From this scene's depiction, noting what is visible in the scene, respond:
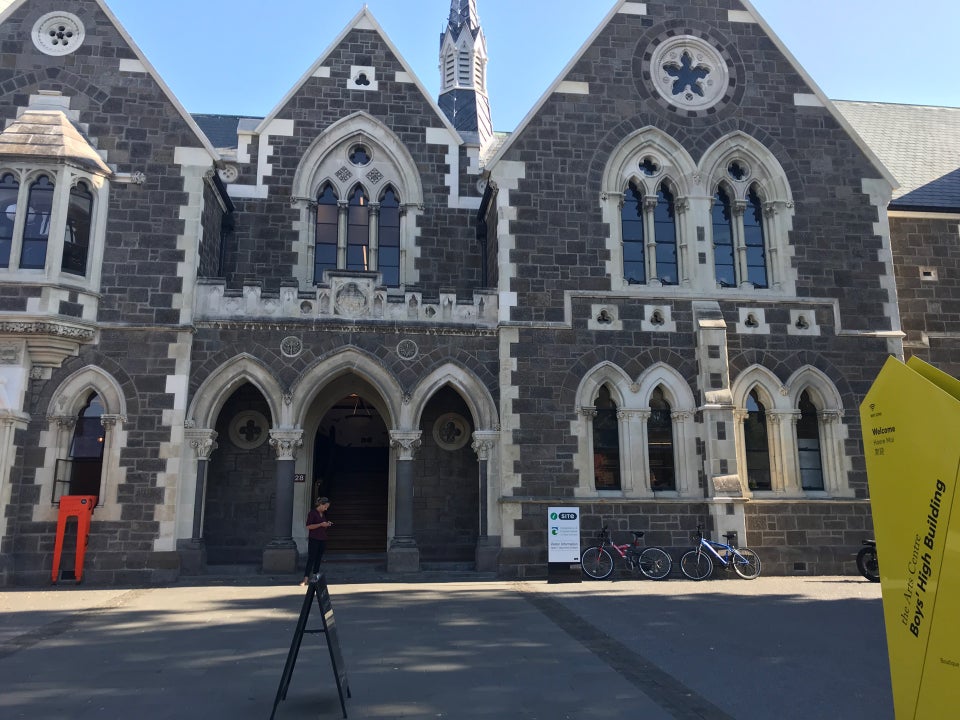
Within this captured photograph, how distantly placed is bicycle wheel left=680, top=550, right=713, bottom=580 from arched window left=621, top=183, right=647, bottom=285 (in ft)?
20.8

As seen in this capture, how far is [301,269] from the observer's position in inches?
744

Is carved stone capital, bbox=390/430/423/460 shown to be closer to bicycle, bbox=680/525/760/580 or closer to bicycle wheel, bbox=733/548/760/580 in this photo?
bicycle, bbox=680/525/760/580

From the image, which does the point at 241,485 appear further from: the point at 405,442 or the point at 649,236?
the point at 649,236

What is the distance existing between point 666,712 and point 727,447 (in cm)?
1086

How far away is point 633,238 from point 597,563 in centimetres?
779

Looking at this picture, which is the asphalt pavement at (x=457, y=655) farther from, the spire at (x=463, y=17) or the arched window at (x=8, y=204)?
the spire at (x=463, y=17)

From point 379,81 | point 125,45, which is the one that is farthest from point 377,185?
point 125,45

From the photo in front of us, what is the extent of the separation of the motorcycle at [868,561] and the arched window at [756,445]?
2.25 m

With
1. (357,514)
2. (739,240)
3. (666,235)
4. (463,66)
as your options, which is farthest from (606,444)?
(463,66)

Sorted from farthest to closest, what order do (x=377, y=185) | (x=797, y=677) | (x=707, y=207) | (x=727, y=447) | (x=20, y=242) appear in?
1. (x=377, y=185)
2. (x=707, y=207)
3. (x=727, y=447)
4. (x=20, y=242)
5. (x=797, y=677)

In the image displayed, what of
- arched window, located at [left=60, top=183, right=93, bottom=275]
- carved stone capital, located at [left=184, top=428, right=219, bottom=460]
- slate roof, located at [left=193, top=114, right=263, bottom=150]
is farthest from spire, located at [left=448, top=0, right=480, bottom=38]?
carved stone capital, located at [left=184, top=428, right=219, bottom=460]

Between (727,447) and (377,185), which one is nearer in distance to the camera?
(727,447)

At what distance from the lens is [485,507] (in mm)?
16281

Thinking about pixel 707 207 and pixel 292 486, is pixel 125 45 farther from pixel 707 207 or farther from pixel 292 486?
pixel 707 207
